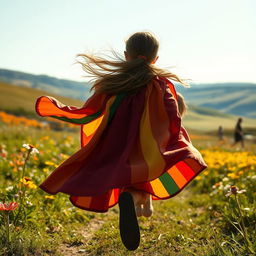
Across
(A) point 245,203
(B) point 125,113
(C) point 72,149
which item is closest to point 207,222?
(A) point 245,203

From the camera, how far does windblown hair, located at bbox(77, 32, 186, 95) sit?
404 cm

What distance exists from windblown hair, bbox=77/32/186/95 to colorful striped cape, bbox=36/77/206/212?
0.27 feet

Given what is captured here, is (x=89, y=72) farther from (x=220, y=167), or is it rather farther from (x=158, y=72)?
(x=220, y=167)

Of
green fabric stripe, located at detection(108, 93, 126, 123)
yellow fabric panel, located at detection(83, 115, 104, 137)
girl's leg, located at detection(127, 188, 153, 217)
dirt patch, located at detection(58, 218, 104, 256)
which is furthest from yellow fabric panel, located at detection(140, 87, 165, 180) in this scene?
dirt patch, located at detection(58, 218, 104, 256)

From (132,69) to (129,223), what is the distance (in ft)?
5.36

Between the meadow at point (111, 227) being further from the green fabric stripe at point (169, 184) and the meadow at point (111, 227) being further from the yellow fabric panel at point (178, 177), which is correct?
→ the green fabric stripe at point (169, 184)

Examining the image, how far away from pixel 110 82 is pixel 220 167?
4.87 m

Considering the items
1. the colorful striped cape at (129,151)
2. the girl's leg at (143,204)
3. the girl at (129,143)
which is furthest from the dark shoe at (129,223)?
the girl's leg at (143,204)

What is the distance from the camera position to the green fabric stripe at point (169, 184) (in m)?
4.12

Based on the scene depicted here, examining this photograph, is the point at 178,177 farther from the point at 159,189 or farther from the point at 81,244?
the point at 81,244

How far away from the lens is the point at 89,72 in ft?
14.0

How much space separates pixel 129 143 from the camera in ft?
12.4

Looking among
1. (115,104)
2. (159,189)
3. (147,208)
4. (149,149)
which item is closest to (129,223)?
(147,208)

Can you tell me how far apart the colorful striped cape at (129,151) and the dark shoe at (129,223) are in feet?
0.47
